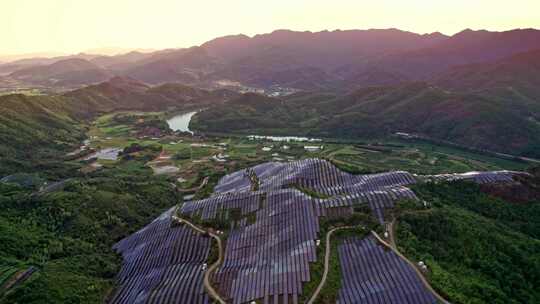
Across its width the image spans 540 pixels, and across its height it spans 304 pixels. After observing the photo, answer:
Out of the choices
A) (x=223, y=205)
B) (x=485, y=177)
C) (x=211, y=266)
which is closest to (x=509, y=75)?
(x=485, y=177)

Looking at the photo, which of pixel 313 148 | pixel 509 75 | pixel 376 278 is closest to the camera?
pixel 376 278

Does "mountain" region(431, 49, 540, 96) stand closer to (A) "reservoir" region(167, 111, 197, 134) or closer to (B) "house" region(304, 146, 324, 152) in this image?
(B) "house" region(304, 146, 324, 152)

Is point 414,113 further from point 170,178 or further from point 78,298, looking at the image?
point 78,298

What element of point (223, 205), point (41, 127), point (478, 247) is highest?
point (478, 247)

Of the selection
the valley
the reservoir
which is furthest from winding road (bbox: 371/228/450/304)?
the reservoir

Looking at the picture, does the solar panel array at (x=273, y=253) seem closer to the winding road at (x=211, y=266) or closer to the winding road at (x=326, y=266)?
the winding road at (x=211, y=266)

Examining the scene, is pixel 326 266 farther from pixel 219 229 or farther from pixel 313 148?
pixel 313 148

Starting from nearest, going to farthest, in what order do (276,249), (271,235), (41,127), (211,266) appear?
(211,266) < (276,249) < (271,235) < (41,127)
